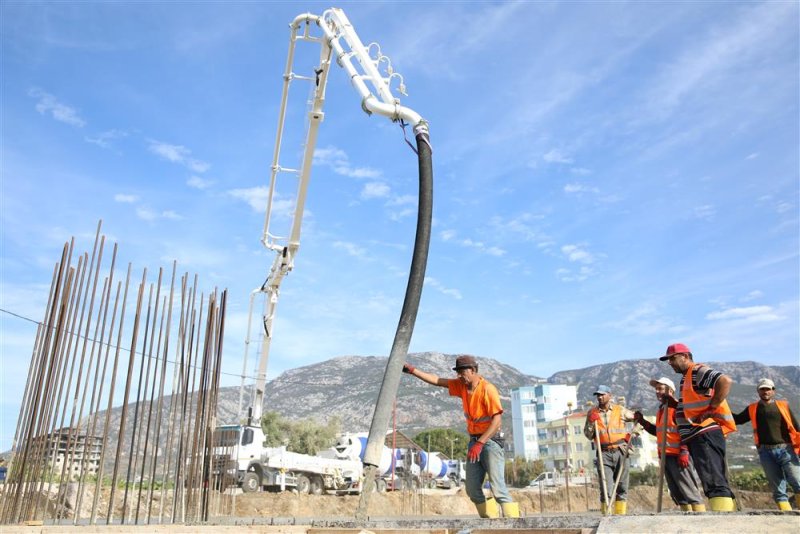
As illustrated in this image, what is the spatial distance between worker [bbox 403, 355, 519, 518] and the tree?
143ft

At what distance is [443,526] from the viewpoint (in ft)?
11.8

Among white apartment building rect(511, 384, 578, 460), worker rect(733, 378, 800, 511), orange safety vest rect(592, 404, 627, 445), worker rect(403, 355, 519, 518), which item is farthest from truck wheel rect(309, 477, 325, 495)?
white apartment building rect(511, 384, 578, 460)

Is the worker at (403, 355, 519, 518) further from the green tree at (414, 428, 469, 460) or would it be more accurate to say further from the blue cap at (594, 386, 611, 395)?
the green tree at (414, 428, 469, 460)

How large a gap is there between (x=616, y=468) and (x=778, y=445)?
1597mm

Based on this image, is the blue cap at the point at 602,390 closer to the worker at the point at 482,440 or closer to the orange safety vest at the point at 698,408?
the orange safety vest at the point at 698,408

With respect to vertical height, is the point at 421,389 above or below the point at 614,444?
above

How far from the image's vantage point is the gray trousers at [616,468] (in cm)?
656

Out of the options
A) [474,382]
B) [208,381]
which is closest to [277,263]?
[208,381]

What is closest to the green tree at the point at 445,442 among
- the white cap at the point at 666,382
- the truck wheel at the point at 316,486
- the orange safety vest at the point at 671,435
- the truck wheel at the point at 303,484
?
the truck wheel at the point at 316,486

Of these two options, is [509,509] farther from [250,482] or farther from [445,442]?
[445,442]

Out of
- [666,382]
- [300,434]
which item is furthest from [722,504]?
[300,434]

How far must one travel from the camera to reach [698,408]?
199 inches

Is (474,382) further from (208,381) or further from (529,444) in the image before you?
(529,444)

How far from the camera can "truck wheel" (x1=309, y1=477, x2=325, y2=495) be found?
20.4m
